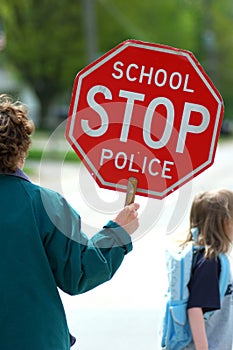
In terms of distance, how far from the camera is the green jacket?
283cm

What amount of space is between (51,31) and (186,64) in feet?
131

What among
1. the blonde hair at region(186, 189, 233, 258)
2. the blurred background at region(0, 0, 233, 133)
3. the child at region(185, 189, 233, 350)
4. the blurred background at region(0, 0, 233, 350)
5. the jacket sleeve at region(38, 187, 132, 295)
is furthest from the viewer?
the blurred background at region(0, 0, 233, 133)

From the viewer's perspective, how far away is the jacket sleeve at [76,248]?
2.83 m

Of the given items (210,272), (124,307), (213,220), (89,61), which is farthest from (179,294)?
(89,61)

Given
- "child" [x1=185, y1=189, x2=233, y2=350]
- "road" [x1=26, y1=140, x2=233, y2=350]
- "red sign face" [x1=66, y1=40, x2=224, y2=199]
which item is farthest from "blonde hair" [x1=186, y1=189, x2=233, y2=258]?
"red sign face" [x1=66, y1=40, x2=224, y2=199]

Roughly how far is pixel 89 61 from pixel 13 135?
25.2 m

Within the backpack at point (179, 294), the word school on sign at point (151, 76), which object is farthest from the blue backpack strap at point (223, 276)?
the word school on sign at point (151, 76)

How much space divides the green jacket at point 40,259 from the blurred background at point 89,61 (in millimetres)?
185

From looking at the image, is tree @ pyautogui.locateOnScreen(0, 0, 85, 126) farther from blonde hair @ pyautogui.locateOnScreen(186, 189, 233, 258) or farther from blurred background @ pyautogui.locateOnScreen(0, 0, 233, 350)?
blonde hair @ pyautogui.locateOnScreen(186, 189, 233, 258)

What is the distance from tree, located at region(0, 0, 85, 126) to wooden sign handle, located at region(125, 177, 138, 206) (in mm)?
38013

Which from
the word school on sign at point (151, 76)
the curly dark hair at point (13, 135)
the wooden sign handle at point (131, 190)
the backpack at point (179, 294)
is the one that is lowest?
the backpack at point (179, 294)

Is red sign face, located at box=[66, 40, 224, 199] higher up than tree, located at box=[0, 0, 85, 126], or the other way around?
red sign face, located at box=[66, 40, 224, 199]

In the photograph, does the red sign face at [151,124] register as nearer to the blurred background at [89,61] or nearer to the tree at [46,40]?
the blurred background at [89,61]

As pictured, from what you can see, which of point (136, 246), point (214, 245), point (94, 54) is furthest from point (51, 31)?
point (214, 245)
